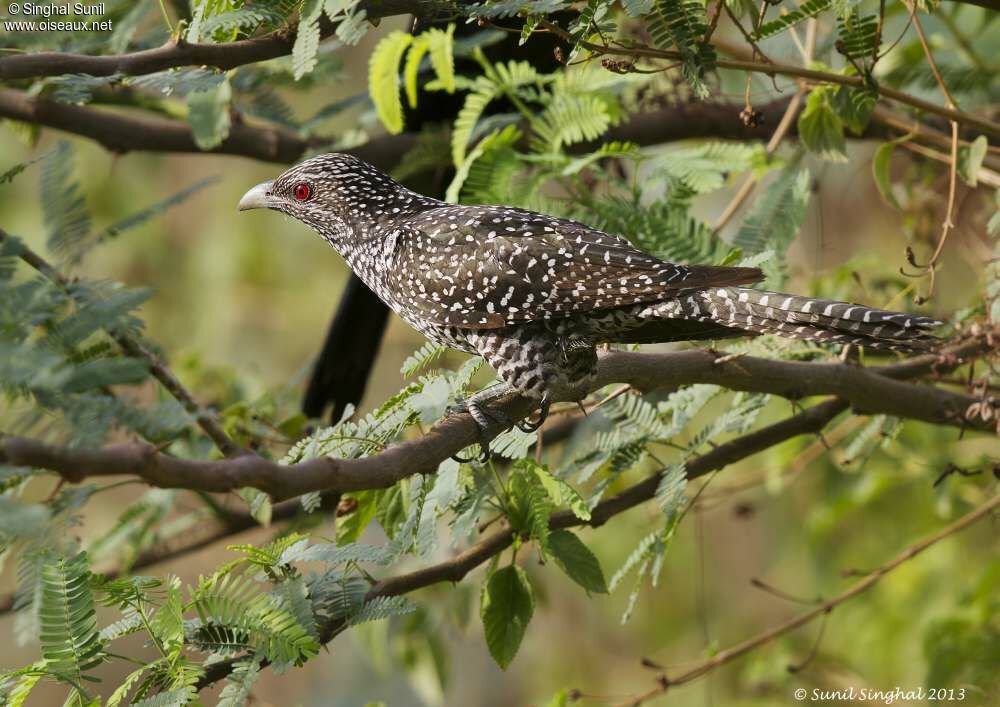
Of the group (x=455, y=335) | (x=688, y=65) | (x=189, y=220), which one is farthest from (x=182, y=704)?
(x=189, y=220)

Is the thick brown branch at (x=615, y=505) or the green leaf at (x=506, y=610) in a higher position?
the thick brown branch at (x=615, y=505)

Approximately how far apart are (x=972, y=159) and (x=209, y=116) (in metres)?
2.80

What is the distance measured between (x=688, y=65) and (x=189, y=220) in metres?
7.93

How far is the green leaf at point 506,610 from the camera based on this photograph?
9.61ft

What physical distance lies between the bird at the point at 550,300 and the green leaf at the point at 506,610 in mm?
409

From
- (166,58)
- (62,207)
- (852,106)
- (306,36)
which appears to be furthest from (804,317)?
(62,207)

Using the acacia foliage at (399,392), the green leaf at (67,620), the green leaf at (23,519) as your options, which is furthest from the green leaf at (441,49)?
the green leaf at (23,519)

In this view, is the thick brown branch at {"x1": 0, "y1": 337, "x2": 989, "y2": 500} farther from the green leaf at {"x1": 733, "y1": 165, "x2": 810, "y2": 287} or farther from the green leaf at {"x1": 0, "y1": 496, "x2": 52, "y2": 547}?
the green leaf at {"x1": 733, "y1": 165, "x2": 810, "y2": 287}

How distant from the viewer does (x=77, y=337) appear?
1883mm

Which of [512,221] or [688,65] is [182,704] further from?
[688,65]

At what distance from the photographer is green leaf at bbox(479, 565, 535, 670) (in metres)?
2.93

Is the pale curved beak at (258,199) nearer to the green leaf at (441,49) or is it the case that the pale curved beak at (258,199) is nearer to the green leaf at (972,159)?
the green leaf at (441,49)

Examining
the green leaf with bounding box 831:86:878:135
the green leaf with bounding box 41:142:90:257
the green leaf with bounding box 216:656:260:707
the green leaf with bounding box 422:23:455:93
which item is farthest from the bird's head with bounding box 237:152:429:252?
the green leaf with bounding box 216:656:260:707

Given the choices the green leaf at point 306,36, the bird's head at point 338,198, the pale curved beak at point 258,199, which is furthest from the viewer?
the pale curved beak at point 258,199
